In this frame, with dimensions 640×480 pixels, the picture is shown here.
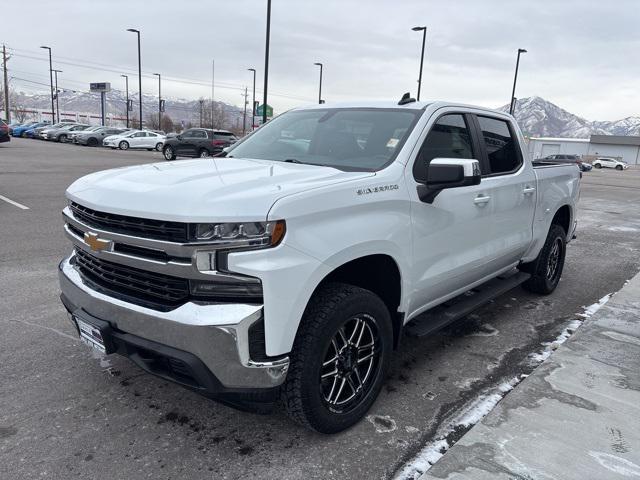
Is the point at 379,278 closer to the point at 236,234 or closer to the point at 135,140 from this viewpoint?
the point at 236,234

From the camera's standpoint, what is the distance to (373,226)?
9.43 ft

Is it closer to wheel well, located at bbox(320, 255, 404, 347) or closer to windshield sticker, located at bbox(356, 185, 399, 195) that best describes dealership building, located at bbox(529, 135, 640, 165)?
wheel well, located at bbox(320, 255, 404, 347)

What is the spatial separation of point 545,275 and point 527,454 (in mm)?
3143

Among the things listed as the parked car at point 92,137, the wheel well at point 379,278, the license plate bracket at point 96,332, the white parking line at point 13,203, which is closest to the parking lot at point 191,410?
the license plate bracket at point 96,332

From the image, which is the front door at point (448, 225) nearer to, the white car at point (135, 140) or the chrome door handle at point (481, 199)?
the chrome door handle at point (481, 199)

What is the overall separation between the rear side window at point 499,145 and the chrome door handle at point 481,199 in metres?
0.39

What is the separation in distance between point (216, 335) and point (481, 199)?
238 cm

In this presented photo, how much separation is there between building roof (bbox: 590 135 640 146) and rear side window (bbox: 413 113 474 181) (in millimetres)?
101759

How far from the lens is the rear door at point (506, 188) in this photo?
420cm

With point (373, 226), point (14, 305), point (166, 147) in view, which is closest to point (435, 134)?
point (373, 226)

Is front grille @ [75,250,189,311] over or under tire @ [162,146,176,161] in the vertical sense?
over

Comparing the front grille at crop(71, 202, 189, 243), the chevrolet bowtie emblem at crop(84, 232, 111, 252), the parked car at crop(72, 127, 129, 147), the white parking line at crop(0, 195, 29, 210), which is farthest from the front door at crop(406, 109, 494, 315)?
the parked car at crop(72, 127, 129, 147)

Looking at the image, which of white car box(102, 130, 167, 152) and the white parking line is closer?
the white parking line

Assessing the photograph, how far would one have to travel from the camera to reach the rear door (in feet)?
13.8
